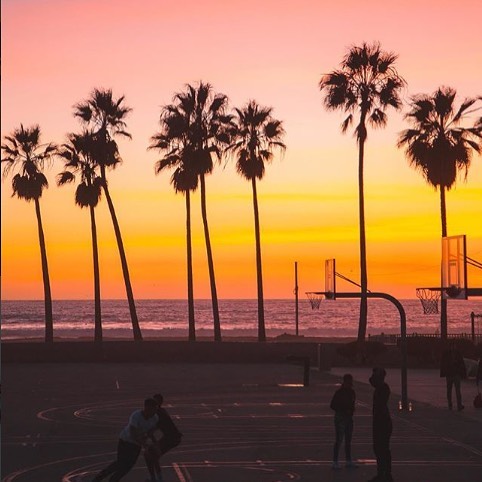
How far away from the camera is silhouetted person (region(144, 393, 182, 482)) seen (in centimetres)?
1944

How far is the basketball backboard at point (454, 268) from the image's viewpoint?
113ft

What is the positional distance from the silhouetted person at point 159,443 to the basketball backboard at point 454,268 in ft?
49.5

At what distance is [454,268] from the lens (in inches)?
1410

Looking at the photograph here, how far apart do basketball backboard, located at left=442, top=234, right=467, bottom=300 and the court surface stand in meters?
3.50

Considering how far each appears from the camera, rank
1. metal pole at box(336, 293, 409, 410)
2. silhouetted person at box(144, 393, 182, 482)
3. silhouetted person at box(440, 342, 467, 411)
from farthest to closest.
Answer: metal pole at box(336, 293, 409, 410), silhouetted person at box(440, 342, 467, 411), silhouetted person at box(144, 393, 182, 482)

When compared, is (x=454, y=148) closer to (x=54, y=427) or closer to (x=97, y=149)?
(x=97, y=149)

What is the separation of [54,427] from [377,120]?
37676 millimetres

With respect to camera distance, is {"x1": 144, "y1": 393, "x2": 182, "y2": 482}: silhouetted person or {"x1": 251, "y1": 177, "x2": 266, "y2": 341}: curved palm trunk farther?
{"x1": 251, "y1": 177, "x2": 266, "y2": 341}: curved palm trunk

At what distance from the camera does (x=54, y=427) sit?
101ft

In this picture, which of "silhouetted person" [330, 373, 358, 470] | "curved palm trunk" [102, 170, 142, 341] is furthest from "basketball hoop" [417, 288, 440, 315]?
"curved palm trunk" [102, 170, 142, 341]

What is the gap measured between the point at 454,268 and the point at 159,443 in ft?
58.2

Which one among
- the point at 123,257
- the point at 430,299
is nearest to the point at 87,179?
the point at 123,257

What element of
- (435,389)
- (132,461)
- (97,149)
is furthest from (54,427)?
(97,149)

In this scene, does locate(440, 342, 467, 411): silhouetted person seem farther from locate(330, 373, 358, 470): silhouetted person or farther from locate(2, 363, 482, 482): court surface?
locate(330, 373, 358, 470): silhouetted person
